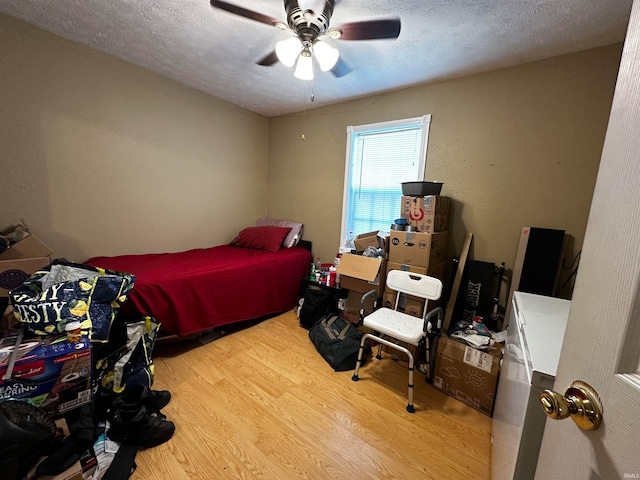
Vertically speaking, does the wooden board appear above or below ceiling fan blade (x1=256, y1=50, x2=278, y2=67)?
below

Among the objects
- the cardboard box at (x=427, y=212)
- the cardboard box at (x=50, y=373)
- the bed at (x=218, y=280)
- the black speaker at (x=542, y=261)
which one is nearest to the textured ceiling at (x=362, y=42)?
the cardboard box at (x=427, y=212)

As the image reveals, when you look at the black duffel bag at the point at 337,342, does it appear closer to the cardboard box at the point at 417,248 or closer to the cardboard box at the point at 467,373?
the cardboard box at the point at 467,373

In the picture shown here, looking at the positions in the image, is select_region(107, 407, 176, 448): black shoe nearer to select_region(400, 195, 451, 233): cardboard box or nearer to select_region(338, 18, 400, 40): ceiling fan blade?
select_region(400, 195, 451, 233): cardboard box

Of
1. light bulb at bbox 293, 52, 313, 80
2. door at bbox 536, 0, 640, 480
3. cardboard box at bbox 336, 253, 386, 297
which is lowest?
cardboard box at bbox 336, 253, 386, 297

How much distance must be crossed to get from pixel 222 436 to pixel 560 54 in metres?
3.44

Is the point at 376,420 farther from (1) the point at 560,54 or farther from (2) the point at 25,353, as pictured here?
(1) the point at 560,54

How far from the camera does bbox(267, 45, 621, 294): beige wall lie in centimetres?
184

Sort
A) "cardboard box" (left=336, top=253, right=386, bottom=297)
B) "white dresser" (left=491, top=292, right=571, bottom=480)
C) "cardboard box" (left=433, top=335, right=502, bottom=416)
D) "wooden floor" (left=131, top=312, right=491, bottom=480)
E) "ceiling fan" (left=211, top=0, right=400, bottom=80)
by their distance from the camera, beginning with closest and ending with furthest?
"white dresser" (left=491, top=292, right=571, bottom=480)
"wooden floor" (left=131, top=312, right=491, bottom=480)
"ceiling fan" (left=211, top=0, right=400, bottom=80)
"cardboard box" (left=433, top=335, right=502, bottom=416)
"cardboard box" (left=336, top=253, right=386, bottom=297)

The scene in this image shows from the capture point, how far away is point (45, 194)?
2.11 meters

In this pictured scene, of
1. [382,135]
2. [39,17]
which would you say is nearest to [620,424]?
[382,135]

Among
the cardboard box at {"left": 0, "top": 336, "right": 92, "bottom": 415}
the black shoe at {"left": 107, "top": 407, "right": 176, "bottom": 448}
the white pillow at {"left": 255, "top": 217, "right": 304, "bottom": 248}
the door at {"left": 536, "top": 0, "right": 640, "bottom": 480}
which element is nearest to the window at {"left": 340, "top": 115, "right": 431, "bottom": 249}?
the white pillow at {"left": 255, "top": 217, "right": 304, "bottom": 248}

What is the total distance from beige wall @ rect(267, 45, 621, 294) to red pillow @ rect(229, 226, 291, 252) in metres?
1.61

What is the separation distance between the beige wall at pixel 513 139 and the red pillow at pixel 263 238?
1605mm

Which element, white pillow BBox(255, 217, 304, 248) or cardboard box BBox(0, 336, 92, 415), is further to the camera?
white pillow BBox(255, 217, 304, 248)
